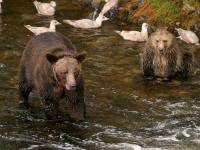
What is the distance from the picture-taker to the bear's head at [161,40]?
13.4 m

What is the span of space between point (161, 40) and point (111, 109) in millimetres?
2752

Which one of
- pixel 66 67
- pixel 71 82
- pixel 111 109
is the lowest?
pixel 111 109

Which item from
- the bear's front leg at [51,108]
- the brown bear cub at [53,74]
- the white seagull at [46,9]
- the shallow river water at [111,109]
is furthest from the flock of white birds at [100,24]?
the bear's front leg at [51,108]

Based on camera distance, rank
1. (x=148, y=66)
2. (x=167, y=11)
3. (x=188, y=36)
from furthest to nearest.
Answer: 1. (x=167, y=11)
2. (x=188, y=36)
3. (x=148, y=66)

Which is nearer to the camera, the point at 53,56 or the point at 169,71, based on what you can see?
the point at 53,56

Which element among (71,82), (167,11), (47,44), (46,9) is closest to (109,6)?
(46,9)

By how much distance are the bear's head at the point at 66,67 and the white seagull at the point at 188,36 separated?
6.96 meters

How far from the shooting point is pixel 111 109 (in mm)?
11227

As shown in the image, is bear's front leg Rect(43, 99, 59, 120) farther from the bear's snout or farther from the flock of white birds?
the flock of white birds

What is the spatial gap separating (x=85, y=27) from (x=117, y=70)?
14.6ft

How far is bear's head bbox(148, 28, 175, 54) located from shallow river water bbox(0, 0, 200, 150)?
0.70 m

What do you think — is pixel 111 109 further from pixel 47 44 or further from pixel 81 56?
pixel 81 56

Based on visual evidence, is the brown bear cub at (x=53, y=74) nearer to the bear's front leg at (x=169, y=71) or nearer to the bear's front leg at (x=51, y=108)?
the bear's front leg at (x=51, y=108)

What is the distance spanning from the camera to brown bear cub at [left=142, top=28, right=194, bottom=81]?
13492mm
